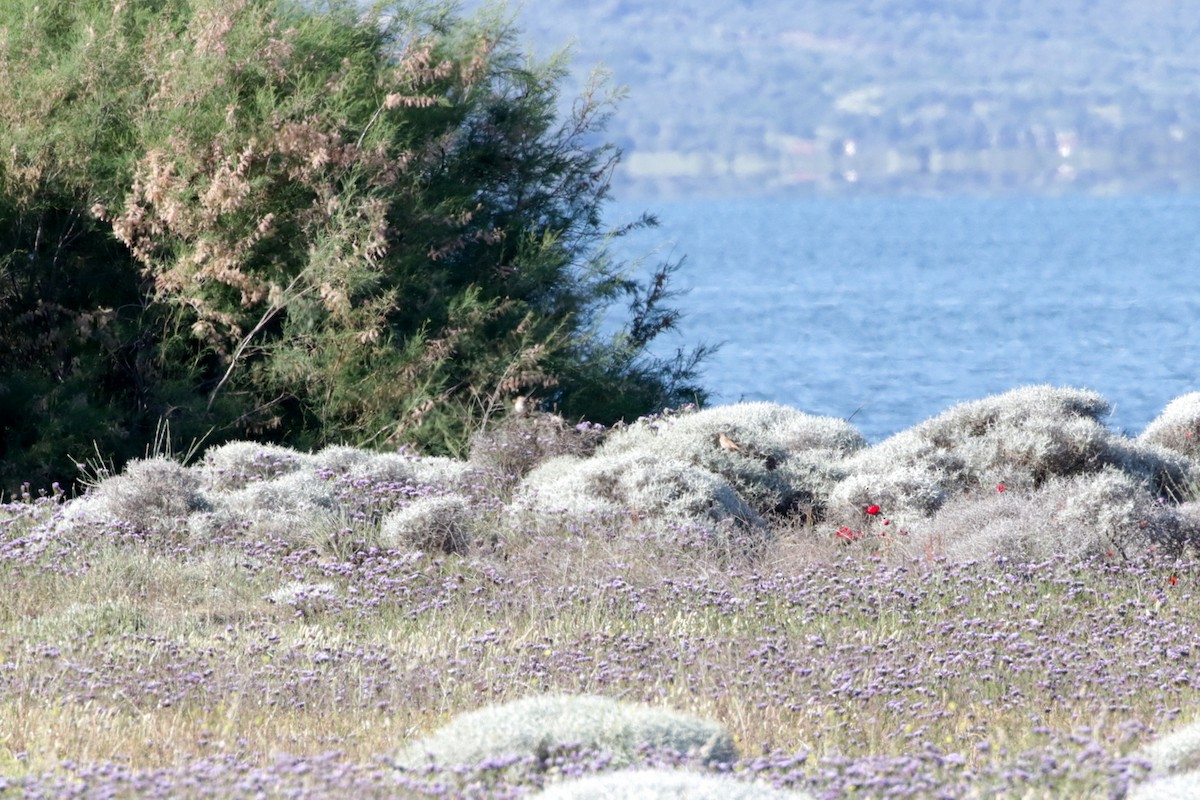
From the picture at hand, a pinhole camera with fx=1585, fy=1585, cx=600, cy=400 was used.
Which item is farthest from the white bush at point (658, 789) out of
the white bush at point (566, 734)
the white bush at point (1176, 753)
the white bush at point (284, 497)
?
the white bush at point (284, 497)

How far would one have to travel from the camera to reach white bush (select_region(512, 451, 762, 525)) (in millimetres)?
9125

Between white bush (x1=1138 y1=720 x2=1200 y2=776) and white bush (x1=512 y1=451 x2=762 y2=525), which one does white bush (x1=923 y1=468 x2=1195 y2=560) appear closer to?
white bush (x1=512 y1=451 x2=762 y2=525)

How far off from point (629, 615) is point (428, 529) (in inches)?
74.8

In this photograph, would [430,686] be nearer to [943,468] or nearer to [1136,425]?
[943,468]

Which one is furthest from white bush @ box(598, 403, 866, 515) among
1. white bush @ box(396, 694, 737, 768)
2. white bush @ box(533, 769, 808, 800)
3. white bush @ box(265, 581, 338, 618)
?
white bush @ box(533, 769, 808, 800)

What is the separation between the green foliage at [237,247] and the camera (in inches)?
472

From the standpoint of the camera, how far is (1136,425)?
21859mm

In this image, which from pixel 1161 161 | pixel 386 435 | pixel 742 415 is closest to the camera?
pixel 742 415

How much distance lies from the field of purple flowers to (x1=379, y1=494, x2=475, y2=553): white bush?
2 centimetres

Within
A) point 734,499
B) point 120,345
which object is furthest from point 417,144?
point 734,499

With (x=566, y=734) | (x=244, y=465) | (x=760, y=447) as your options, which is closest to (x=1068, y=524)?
(x=760, y=447)

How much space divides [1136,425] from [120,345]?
48.4 ft

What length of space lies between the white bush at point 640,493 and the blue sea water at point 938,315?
13.7 ft

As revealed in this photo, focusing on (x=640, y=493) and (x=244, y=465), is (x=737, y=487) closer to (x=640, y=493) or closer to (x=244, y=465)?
(x=640, y=493)
